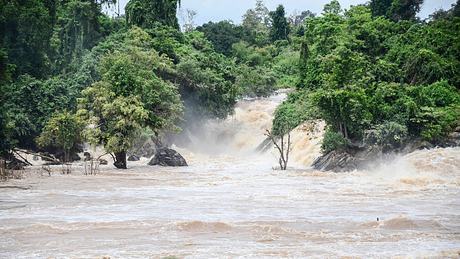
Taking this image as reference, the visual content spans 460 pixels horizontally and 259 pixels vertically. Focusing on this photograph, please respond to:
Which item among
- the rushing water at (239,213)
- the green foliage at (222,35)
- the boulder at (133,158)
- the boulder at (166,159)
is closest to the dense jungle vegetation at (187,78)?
the boulder at (166,159)

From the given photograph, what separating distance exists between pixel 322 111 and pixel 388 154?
3924 millimetres

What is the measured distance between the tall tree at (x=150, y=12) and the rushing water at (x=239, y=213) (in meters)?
27.0

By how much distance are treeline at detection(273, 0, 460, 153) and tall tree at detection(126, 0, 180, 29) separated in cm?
1461

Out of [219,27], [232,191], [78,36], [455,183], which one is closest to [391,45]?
[455,183]

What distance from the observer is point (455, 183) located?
2067 cm

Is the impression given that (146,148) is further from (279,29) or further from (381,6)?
(279,29)

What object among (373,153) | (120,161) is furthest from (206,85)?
(373,153)

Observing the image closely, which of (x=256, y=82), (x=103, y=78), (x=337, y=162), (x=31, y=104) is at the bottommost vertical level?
(x=337, y=162)

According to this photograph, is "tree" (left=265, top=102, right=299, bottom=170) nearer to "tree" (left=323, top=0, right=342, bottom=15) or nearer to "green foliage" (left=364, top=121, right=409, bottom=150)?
"green foliage" (left=364, top=121, right=409, bottom=150)

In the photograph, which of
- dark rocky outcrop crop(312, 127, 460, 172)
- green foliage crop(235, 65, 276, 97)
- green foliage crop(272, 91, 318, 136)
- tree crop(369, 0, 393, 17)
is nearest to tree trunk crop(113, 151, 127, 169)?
green foliage crop(272, 91, 318, 136)

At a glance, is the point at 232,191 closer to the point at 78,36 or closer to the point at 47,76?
the point at 47,76

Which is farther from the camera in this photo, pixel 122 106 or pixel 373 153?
pixel 122 106

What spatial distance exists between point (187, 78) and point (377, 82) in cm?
1531

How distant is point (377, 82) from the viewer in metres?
31.3
